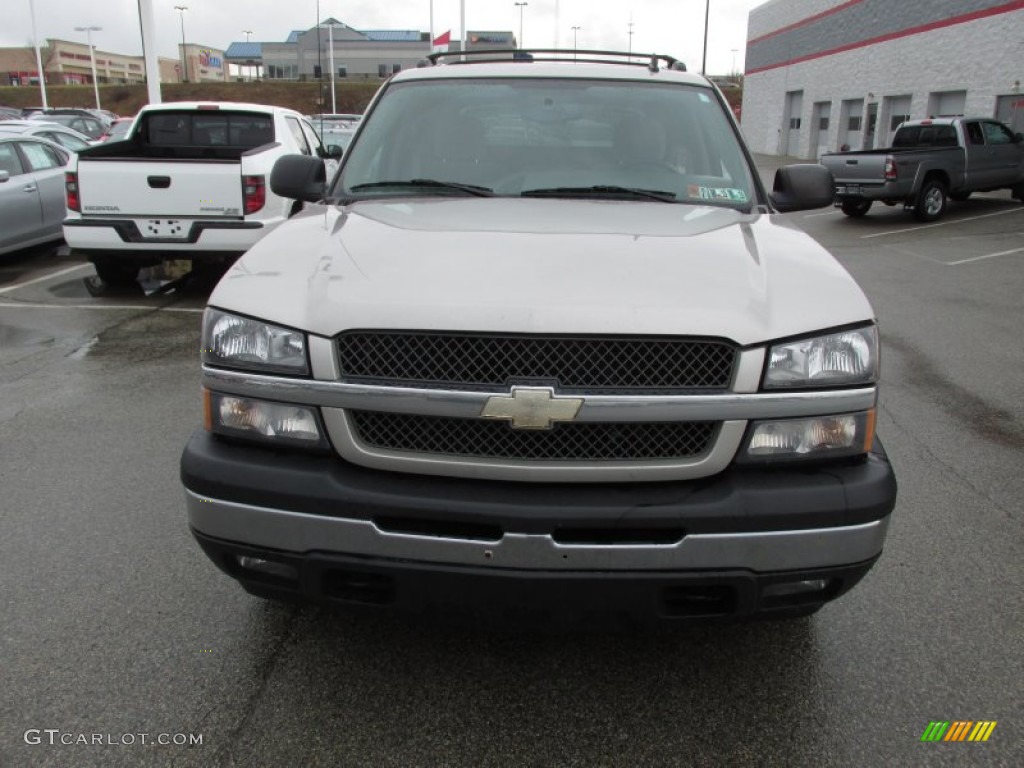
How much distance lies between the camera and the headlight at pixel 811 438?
7.42 feet

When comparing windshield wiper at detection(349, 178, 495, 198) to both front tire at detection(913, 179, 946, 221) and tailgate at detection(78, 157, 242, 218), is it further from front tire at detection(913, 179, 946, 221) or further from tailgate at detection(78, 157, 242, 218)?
front tire at detection(913, 179, 946, 221)

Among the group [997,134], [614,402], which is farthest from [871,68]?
[614,402]

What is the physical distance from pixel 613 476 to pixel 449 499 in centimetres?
43

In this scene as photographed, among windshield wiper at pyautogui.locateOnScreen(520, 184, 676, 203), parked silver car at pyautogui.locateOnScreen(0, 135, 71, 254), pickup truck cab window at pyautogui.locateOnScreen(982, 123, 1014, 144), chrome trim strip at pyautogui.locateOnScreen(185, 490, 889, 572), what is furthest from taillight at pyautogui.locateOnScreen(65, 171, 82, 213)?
pickup truck cab window at pyautogui.locateOnScreen(982, 123, 1014, 144)

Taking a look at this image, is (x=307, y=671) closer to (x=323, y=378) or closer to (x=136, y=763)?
(x=136, y=763)

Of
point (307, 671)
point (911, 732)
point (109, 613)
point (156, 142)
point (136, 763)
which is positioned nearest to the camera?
point (136, 763)

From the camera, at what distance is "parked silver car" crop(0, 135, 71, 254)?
33.9ft

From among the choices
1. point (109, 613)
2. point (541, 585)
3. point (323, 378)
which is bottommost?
point (109, 613)

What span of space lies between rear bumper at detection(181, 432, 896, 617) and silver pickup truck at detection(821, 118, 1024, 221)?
15227 mm

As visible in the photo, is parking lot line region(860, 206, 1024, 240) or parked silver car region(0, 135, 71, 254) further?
parking lot line region(860, 206, 1024, 240)

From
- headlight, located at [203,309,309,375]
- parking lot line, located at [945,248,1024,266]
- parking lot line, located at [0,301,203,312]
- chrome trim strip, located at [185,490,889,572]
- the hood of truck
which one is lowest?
parking lot line, located at [0,301,203,312]

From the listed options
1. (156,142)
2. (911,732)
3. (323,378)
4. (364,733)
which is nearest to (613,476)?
(323,378)

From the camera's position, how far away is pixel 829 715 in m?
2.52

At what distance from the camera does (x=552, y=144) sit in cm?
357
